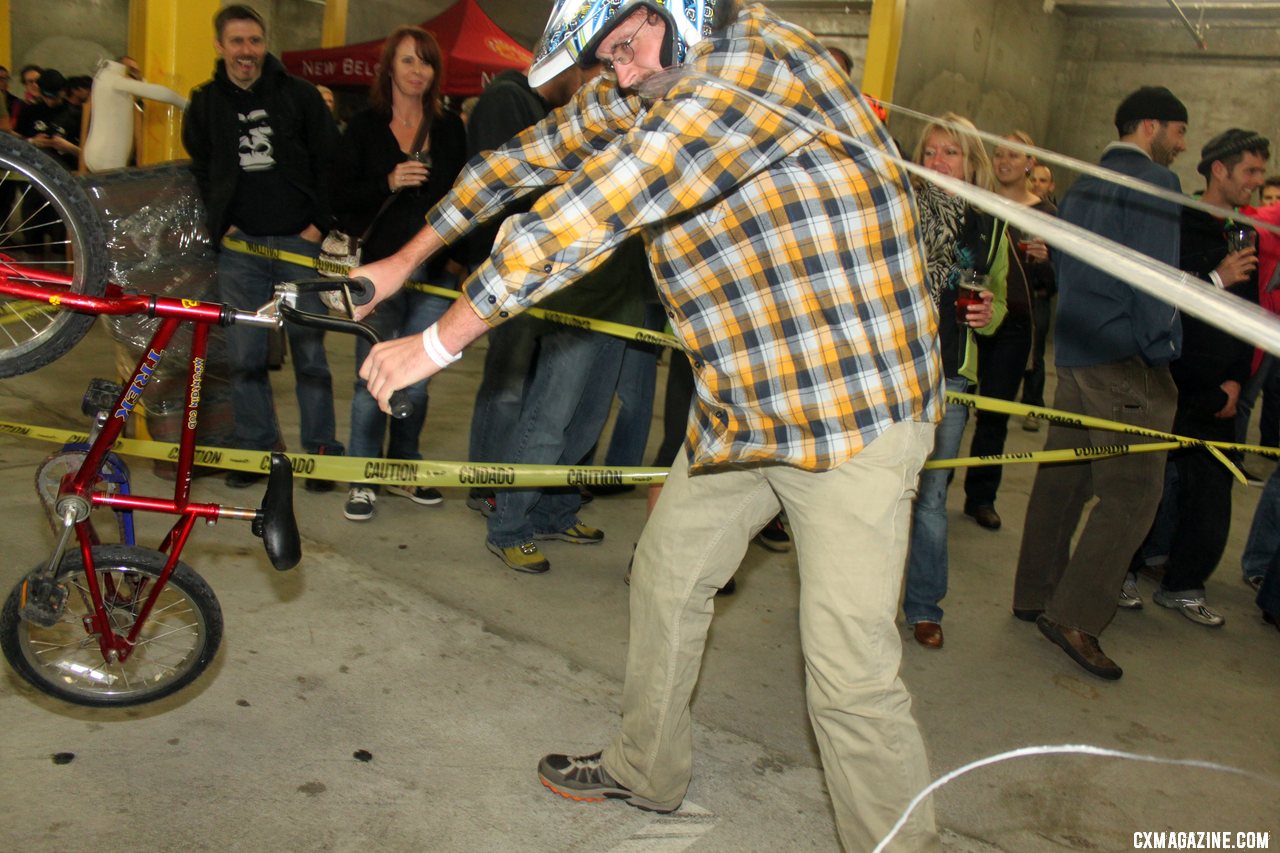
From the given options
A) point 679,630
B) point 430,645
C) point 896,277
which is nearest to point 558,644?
point 430,645

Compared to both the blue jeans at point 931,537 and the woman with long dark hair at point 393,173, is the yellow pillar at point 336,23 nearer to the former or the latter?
the woman with long dark hair at point 393,173

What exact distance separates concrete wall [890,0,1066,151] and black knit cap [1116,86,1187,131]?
9.47 m

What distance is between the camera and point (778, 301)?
79.9 inches

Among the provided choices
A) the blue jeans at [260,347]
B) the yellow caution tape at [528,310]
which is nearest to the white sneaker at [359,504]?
the blue jeans at [260,347]

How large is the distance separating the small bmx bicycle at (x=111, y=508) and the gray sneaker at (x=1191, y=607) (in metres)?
3.80

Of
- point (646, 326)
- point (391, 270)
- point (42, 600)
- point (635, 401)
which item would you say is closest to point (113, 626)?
point (42, 600)

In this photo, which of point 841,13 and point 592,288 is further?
point 841,13

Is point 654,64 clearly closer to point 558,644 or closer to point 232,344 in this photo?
point 558,644

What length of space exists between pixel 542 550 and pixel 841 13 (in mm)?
14373

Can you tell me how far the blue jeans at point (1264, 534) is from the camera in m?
4.92

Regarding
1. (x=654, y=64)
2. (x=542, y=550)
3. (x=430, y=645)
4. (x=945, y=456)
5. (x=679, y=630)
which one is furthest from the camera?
(x=542, y=550)

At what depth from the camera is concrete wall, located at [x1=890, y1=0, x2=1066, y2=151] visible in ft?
43.4

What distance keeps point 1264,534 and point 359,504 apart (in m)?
4.19

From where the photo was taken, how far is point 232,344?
15.1ft
